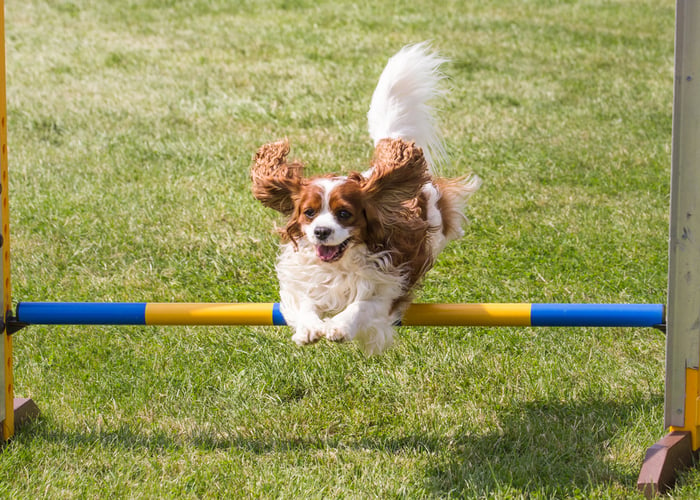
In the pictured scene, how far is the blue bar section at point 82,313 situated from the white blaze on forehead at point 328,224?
79 centimetres

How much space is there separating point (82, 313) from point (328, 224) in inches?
43.2

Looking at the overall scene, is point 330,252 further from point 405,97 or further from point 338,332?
point 405,97

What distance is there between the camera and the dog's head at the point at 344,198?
3.38 meters

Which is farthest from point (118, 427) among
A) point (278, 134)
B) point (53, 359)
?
point (278, 134)

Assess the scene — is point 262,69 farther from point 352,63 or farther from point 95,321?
point 95,321

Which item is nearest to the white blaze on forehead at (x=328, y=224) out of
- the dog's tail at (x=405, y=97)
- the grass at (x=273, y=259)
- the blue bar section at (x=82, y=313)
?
the blue bar section at (x=82, y=313)

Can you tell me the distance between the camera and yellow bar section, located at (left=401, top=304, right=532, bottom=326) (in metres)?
3.53

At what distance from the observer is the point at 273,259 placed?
19.1 ft

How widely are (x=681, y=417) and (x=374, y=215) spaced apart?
1369mm

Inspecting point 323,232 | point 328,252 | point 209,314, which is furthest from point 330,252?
point 209,314

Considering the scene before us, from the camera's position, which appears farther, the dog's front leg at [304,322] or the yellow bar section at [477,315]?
the yellow bar section at [477,315]

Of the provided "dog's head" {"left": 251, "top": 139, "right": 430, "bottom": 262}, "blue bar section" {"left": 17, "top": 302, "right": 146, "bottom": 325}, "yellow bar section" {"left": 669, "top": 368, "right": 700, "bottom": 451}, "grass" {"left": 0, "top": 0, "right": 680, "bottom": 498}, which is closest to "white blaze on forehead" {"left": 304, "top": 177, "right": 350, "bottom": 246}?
"dog's head" {"left": 251, "top": 139, "right": 430, "bottom": 262}

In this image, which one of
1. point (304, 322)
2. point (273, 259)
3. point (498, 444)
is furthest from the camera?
point (273, 259)

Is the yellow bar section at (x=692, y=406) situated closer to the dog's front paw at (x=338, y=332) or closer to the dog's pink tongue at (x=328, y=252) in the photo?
the dog's front paw at (x=338, y=332)
